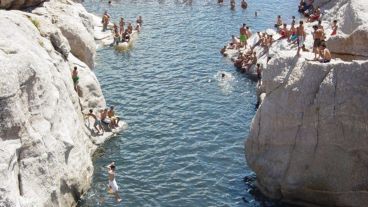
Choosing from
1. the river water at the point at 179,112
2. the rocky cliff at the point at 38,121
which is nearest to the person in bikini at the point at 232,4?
the river water at the point at 179,112

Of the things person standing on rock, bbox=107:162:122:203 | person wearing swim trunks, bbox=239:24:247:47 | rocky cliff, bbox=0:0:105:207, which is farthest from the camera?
person wearing swim trunks, bbox=239:24:247:47

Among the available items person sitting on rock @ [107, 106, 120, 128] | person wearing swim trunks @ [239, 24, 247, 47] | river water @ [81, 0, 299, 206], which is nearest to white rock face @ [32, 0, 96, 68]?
river water @ [81, 0, 299, 206]

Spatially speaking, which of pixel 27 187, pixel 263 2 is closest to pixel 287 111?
pixel 27 187

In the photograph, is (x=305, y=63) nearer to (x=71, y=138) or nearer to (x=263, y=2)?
(x=71, y=138)

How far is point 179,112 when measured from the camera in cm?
4362

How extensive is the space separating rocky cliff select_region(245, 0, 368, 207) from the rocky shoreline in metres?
10.6

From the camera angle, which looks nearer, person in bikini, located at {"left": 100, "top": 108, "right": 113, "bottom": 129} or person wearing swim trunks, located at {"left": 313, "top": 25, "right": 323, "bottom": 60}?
person wearing swim trunks, located at {"left": 313, "top": 25, "right": 323, "bottom": 60}

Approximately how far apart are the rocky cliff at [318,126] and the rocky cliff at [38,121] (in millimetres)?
10585

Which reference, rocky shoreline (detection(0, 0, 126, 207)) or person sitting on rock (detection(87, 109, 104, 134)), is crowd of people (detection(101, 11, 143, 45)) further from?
person sitting on rock (detection(87, 109, 104, 134))

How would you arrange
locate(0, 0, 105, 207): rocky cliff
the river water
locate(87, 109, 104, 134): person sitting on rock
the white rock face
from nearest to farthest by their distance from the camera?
locate(0, 0, 105, 207): rocky cliff, the river water, locate(87, 109, 104, 134): person sitting on rock, the white rock face

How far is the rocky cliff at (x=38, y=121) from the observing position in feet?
80.5

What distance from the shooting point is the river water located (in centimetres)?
3269

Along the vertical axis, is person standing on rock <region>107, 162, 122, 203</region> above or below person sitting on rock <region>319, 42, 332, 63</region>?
below

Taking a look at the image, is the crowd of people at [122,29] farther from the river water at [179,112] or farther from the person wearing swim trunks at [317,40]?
the person wearing swim trunks at [317,40]
